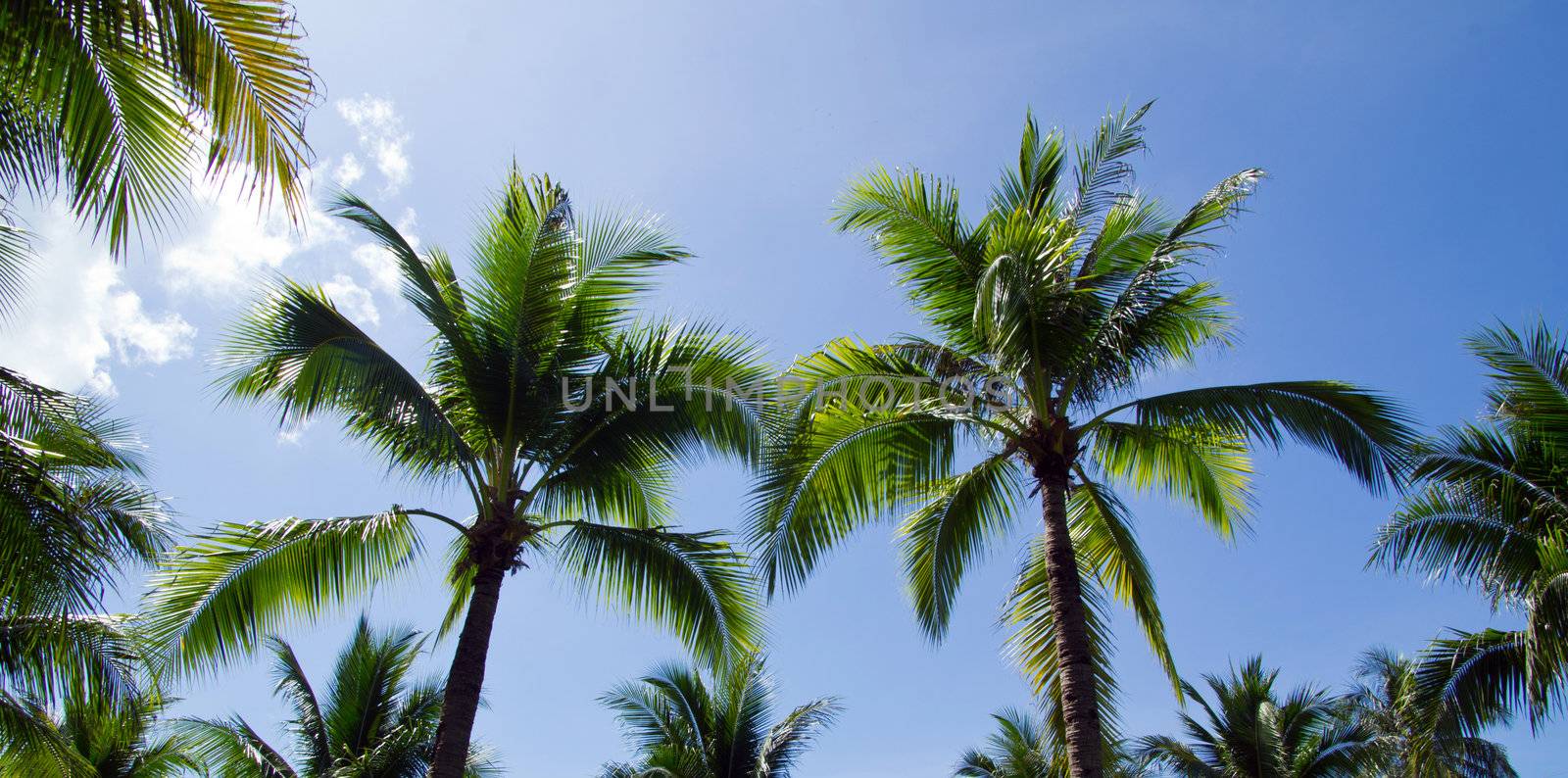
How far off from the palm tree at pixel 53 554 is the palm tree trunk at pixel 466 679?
2528mm

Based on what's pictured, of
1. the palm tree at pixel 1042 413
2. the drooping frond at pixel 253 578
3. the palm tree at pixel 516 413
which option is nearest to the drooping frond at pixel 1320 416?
the palm tree at pixel 1042 413

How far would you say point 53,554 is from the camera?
19.7 ft

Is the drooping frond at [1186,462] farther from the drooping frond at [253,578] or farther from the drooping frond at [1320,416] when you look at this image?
the drooping frond at [253,578]

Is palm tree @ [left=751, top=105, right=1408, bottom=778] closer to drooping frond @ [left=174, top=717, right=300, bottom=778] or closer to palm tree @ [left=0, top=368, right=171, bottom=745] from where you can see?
palm tree @ [left=0, top=368, right=171, bottom=745]

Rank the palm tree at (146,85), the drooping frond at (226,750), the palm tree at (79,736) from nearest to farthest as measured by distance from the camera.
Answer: the palm tree at (146,85), the palm tree at (79,736), the drooping frond at (226,750)

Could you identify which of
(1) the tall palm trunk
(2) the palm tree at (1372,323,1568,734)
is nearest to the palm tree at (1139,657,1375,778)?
(2) the palm tree at (1372,323,1568,734)

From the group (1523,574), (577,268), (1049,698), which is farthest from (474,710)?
(1523,574)

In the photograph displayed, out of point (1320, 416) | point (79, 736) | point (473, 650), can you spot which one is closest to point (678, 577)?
point (473, 650)

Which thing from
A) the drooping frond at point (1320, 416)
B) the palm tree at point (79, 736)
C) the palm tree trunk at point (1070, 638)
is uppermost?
the drooping frond at point (1320, 416)

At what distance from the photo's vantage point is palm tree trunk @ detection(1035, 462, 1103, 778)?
27.4ft

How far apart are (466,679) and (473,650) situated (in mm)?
257

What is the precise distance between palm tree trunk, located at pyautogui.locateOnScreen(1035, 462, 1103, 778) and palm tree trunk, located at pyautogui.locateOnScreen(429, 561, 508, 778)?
16.2 ft

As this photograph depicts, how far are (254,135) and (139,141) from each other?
29.0 inches

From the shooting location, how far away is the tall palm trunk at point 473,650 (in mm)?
8609
